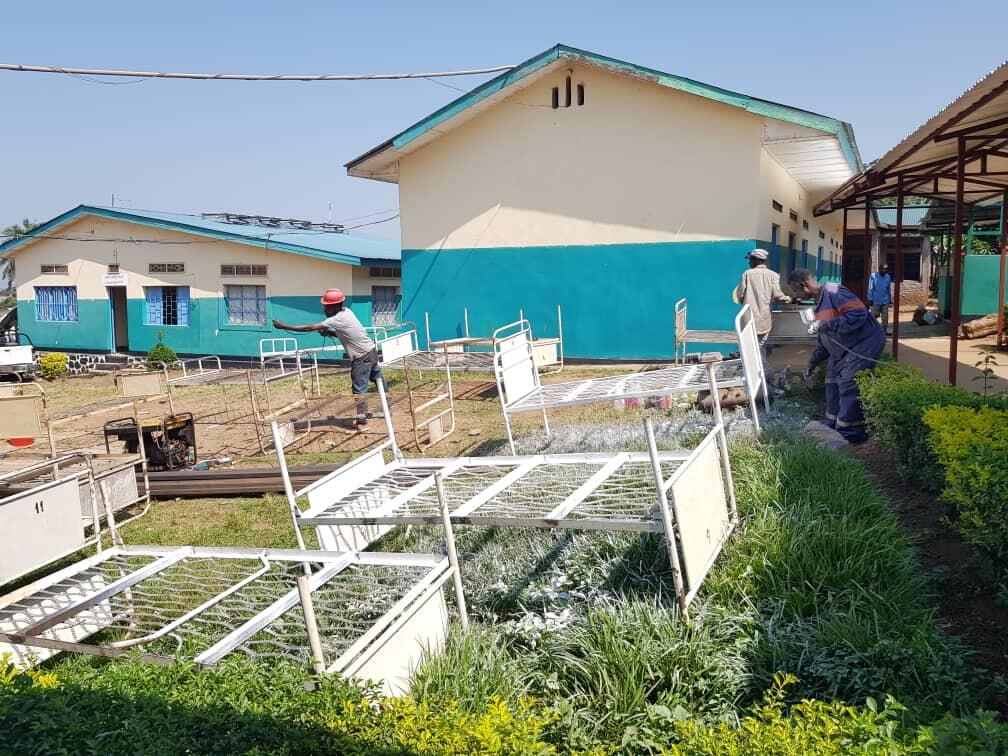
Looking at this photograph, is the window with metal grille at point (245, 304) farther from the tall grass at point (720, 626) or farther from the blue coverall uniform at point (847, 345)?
the tall grass at point (720, 626)

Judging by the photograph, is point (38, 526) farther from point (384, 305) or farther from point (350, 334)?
point (384, 305)

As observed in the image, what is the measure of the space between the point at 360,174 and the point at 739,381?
12.5 metres

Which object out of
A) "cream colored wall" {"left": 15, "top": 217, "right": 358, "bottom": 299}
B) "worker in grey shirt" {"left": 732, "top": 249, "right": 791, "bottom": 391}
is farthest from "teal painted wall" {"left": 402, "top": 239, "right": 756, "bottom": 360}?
"worker in grey shirt" {"left": 732, "top": 249, "right": 791, "bottom": 391}

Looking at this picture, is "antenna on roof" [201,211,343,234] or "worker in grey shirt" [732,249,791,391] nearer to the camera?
"worker in grey shirt" [732,249,791,391]

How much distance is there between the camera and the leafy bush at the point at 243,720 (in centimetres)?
229

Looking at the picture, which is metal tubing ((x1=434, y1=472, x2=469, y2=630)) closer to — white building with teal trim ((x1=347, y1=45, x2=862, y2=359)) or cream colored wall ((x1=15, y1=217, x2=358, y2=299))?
white building with teal trim ((x1=347, y1=45, x2=862, y2=359))

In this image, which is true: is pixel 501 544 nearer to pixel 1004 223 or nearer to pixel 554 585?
pixel 554 585

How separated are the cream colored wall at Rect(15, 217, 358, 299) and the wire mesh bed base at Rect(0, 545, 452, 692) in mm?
15576

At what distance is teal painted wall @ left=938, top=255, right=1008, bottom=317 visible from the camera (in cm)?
1512

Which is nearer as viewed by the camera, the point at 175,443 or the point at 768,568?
the point at 768,568

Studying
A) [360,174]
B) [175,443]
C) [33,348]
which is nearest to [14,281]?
[33,348]

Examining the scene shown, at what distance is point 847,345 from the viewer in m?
7.36

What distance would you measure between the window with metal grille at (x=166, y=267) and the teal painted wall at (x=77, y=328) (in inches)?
79.3

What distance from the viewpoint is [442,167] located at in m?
16.6
